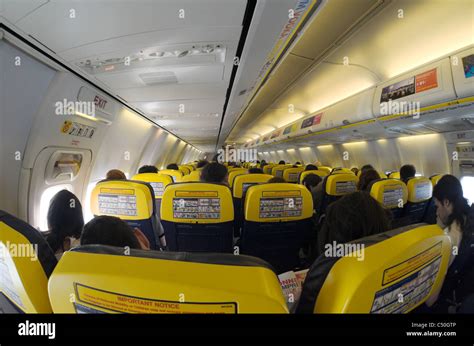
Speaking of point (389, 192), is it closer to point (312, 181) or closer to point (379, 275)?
point (312, 181)

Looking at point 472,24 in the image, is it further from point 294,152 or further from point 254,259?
point 294,152

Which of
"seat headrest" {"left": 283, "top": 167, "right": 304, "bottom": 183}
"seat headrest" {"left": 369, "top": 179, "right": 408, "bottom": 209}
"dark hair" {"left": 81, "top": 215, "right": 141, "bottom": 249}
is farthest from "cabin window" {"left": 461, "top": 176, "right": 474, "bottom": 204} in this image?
"dark hair" {"left": 81, "top": 215, "right": 141, "bottom": 249}

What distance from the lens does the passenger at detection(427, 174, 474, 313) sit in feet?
5.35

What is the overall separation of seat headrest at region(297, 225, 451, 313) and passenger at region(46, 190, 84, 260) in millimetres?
1892

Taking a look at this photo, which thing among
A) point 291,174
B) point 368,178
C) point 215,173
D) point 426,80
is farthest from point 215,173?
point 291,174

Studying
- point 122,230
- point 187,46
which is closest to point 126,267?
point 122,230

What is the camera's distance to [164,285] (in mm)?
647

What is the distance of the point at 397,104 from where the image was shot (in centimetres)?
398

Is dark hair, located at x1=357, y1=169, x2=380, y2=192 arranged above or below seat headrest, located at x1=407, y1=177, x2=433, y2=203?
above

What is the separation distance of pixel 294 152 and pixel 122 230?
51.1 feet

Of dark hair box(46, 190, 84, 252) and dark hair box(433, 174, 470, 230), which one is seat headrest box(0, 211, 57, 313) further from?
dark hair box(433, 174, 470, 230)

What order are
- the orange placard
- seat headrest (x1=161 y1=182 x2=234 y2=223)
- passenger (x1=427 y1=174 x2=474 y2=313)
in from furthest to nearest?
the orange placard < seat headrest (x1=161 y1=182 x2=234 y2=223) < passenger (x1=427 y1=174 x2=474 y2=313)

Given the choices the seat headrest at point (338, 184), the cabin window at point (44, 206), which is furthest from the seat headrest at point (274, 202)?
the cabin window at point (44, 206)

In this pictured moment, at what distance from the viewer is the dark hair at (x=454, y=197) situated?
2.13 m
